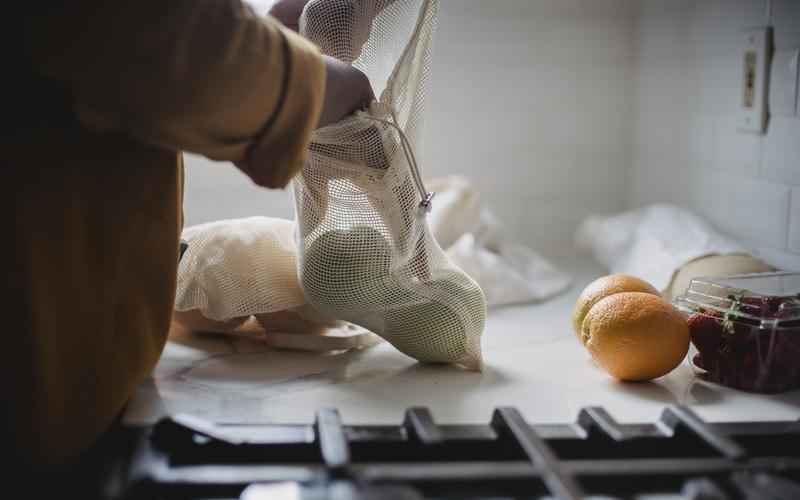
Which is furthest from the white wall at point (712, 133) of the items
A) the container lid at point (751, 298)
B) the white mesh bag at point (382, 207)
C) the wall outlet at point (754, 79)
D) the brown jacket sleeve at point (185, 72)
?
the brown jacket sleeve at point (185, 72)

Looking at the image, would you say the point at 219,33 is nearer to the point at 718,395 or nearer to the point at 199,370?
the point at 199,370

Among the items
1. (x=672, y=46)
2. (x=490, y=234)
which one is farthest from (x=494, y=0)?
(x=490, y=234)

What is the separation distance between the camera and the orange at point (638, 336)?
0.73 m

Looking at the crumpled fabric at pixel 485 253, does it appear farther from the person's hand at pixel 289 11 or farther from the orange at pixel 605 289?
the person's hand at pixel 289 11

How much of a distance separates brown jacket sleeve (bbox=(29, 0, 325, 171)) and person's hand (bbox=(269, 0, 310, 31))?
10.1 inches

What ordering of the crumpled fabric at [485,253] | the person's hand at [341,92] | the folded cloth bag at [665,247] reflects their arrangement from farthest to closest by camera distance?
the crumpled fabric at [485,253] → the folded cloth bag at [665,247] → the person's hand at [341,92]

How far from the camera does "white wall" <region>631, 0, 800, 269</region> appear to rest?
0.98m

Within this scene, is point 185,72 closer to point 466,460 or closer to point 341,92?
point 341,92

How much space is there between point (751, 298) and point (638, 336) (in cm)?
10

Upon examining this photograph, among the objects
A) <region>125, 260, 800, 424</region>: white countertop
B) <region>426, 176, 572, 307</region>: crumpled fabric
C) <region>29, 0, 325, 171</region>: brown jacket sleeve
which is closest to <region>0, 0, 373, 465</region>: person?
<region>29, 0, 325, 171</region>: brown jacket sleeve

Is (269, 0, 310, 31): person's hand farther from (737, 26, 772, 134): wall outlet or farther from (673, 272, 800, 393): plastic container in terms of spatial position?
(737, 26, 772, 134): wall outlet

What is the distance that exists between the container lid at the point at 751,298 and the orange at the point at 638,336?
33mm

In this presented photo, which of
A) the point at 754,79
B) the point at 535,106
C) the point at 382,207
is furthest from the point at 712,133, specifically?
the point at 382,207

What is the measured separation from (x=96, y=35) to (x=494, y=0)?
95 cm
